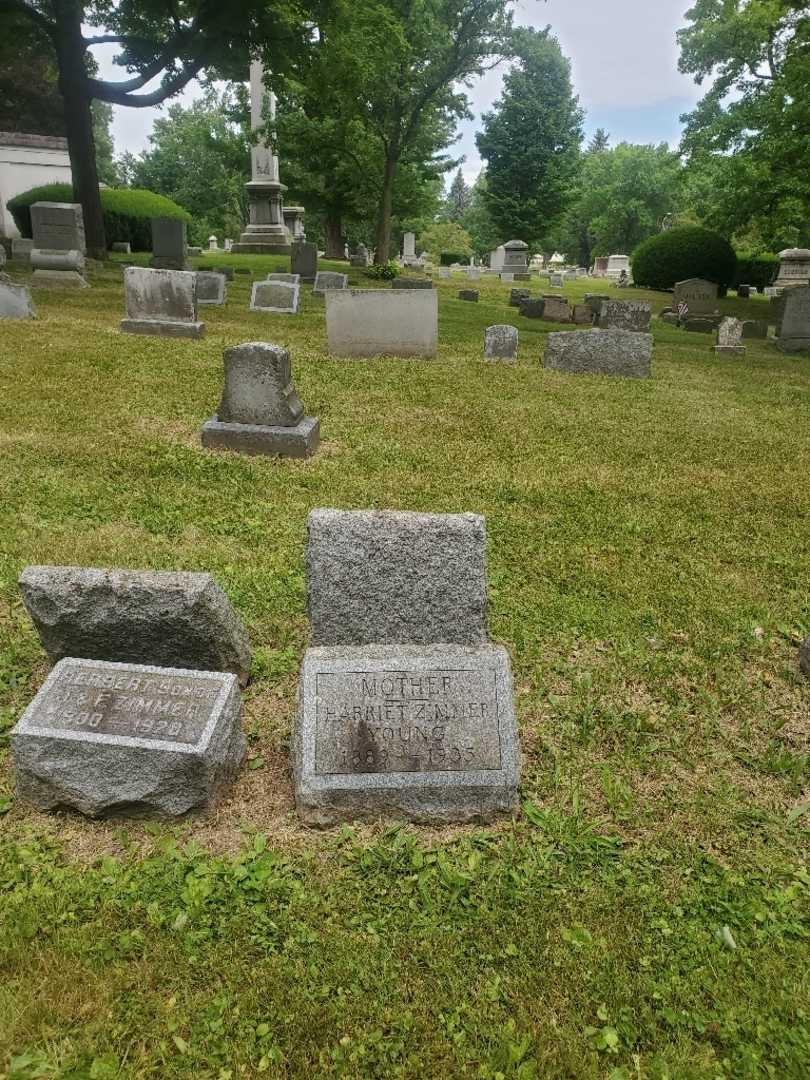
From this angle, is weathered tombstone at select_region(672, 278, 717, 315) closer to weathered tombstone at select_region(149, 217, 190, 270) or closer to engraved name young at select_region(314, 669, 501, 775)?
weathered tombstone at select_region(149, 217, 190, 270)

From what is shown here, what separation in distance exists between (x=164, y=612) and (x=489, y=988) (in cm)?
208

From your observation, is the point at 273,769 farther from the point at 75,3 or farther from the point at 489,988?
the point at 75,3

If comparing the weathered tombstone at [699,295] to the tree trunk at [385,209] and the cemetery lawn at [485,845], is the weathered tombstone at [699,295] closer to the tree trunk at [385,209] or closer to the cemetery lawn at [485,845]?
the tree trunk at [385,209]

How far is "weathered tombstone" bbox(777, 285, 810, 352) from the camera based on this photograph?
17734mm

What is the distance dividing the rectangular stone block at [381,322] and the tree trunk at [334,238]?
28786 mm

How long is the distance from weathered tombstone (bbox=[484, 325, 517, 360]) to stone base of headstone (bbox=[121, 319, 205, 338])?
16.9 ft

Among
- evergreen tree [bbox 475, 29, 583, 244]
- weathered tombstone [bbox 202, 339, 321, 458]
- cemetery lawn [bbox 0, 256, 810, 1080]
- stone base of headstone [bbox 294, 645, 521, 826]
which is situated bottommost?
cemetery lawn [bbox 0, 256, 810, 1080]

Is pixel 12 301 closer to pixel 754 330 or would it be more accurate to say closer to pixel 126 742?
pixel 126 742

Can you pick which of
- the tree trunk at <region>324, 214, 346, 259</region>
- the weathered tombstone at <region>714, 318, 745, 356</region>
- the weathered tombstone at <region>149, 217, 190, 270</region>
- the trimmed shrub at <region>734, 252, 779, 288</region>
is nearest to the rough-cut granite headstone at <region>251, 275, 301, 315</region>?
the weathered tombstone at <region>149, 217, 190, 270</region>

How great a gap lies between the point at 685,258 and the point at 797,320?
1466 cm

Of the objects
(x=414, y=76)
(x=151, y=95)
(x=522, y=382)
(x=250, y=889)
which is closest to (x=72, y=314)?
(x=522, y=382)

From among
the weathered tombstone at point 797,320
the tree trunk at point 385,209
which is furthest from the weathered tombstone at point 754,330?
the tree trunk at point 385,209

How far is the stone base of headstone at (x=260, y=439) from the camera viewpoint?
25.6ft

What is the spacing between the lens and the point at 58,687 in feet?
11.0
